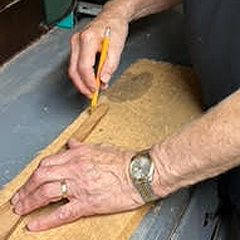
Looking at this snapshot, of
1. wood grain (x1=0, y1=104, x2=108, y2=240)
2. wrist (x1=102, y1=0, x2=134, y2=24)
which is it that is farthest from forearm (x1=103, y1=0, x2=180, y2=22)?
wood grain (x1=0, y1=104, x2=108, y2=240)

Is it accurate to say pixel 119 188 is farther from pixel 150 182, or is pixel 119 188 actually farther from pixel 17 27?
pixel 17 27

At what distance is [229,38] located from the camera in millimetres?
738

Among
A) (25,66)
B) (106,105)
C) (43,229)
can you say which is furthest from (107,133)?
(25,66)

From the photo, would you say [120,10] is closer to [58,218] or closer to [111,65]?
[111,65]

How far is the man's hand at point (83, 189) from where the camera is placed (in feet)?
2.16

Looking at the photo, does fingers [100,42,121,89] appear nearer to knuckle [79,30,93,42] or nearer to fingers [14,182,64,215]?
knuckle [79,30,93,42]

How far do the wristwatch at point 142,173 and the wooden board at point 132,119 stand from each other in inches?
1.4

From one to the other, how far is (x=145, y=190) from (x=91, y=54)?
0.28m

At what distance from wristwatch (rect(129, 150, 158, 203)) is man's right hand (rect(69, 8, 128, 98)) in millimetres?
216

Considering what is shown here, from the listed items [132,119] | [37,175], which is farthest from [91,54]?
[37,175]

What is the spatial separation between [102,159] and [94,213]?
3.0 inches

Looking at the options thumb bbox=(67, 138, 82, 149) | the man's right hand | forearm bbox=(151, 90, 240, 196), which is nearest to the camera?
forearm bbox=(151, 90, 240, 196)

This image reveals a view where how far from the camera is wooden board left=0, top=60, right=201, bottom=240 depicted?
650 mm

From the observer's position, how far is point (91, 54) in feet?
2.74
